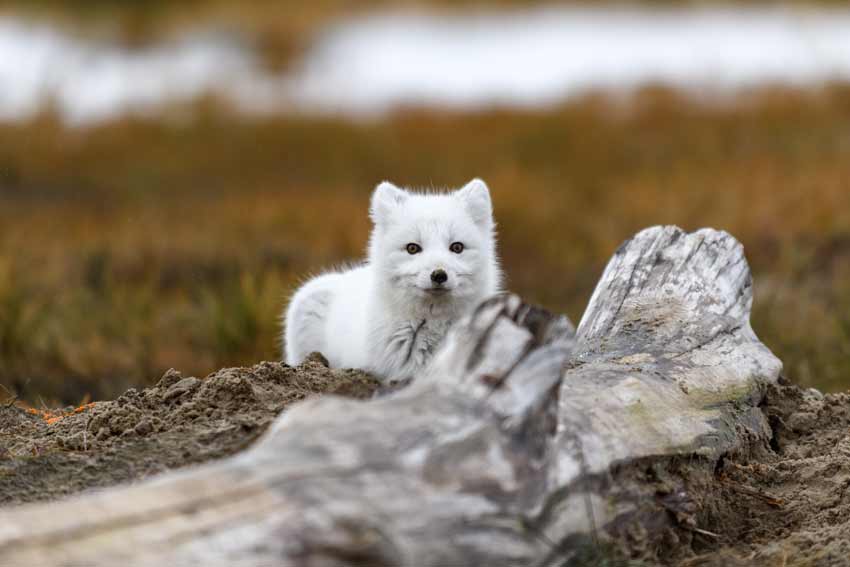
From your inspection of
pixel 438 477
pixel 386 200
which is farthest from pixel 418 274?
pixel 438 477

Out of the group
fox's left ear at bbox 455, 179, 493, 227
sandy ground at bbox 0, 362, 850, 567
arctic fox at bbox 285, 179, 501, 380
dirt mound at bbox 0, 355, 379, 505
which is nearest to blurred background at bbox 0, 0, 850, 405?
dirt mound at bbox 0, 355, 379, 505

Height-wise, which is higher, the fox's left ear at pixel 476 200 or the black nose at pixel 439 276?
the fox's left ear at pixel 476 200

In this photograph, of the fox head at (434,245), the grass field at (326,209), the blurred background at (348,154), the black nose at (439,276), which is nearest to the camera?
the black nose at (439,276)

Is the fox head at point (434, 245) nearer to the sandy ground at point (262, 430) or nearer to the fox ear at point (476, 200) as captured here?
the fox ear at point (476, 200)

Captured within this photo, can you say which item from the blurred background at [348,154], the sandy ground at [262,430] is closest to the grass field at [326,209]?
the blurred background at [348,154]

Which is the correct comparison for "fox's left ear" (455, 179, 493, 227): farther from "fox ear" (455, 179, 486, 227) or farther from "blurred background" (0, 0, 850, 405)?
"blurred background" (0, 0, 850, 405)

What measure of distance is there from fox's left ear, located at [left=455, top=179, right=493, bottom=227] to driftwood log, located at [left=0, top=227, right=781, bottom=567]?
5.12 ft

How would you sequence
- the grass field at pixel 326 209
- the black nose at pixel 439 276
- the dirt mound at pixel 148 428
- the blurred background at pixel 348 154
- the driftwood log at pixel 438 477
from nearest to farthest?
the driftwood log at pixel 438 477, the dirt mound at pixel 148 428, the black nose at pixel 439 276, the grass field at pixel 326 209, the blurred background at pixel 348 154

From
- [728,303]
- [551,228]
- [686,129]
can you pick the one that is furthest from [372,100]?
[728,303]

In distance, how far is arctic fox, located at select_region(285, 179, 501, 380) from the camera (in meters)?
5.78

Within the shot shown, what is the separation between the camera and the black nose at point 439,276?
5.56 metres

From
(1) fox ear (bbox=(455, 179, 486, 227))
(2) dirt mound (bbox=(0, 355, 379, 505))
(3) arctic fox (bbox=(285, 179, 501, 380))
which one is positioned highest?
(1) fox ear (bbox=(455, 179, 486, 227))

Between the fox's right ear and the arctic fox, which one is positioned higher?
the fox's right ear

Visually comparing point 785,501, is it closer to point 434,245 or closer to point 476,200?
point 434,245
